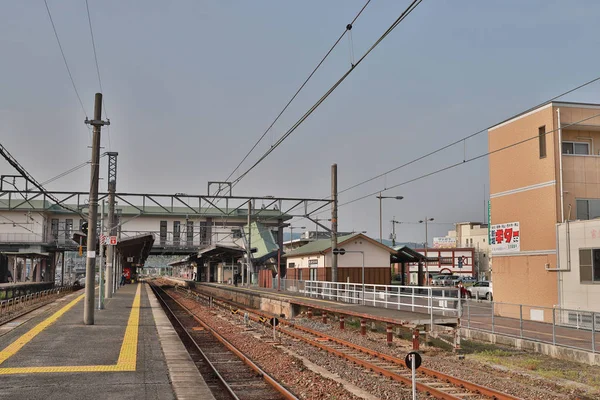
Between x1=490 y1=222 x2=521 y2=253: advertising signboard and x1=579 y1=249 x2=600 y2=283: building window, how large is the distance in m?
3.90

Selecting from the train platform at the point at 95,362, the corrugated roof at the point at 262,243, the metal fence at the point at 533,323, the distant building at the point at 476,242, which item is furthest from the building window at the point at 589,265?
the distant building at the point at 476,242

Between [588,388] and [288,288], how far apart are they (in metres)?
38.4

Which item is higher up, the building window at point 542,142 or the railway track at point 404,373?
the building window at point 542,142

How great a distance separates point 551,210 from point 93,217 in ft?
61.2

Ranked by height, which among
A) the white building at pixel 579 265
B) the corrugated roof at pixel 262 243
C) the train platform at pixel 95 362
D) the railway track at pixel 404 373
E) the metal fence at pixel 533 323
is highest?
the corrugated roof at pixel 262 243

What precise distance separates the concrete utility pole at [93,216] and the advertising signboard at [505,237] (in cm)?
1831

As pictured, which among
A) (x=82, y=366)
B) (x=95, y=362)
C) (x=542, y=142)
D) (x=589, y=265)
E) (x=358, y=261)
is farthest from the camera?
(x=358, y=261)

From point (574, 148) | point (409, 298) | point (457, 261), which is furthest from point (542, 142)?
point (457, 261)

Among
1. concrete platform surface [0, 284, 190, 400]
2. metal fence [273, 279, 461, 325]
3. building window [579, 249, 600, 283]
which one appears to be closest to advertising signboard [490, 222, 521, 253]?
building window [579, 249, 600, 283]

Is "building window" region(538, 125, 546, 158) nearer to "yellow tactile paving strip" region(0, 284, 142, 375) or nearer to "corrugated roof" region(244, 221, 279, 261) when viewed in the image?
"yellow tactile paving strip" region(0, 284, 142, 375)

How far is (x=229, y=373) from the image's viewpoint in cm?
1441

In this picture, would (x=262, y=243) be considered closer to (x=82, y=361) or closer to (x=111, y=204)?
(x=111, y=204)

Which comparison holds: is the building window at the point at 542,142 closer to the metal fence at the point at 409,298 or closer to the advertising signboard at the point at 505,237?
the advertising signboard at the point at 505,237

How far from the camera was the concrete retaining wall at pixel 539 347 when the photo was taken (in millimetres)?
15486
